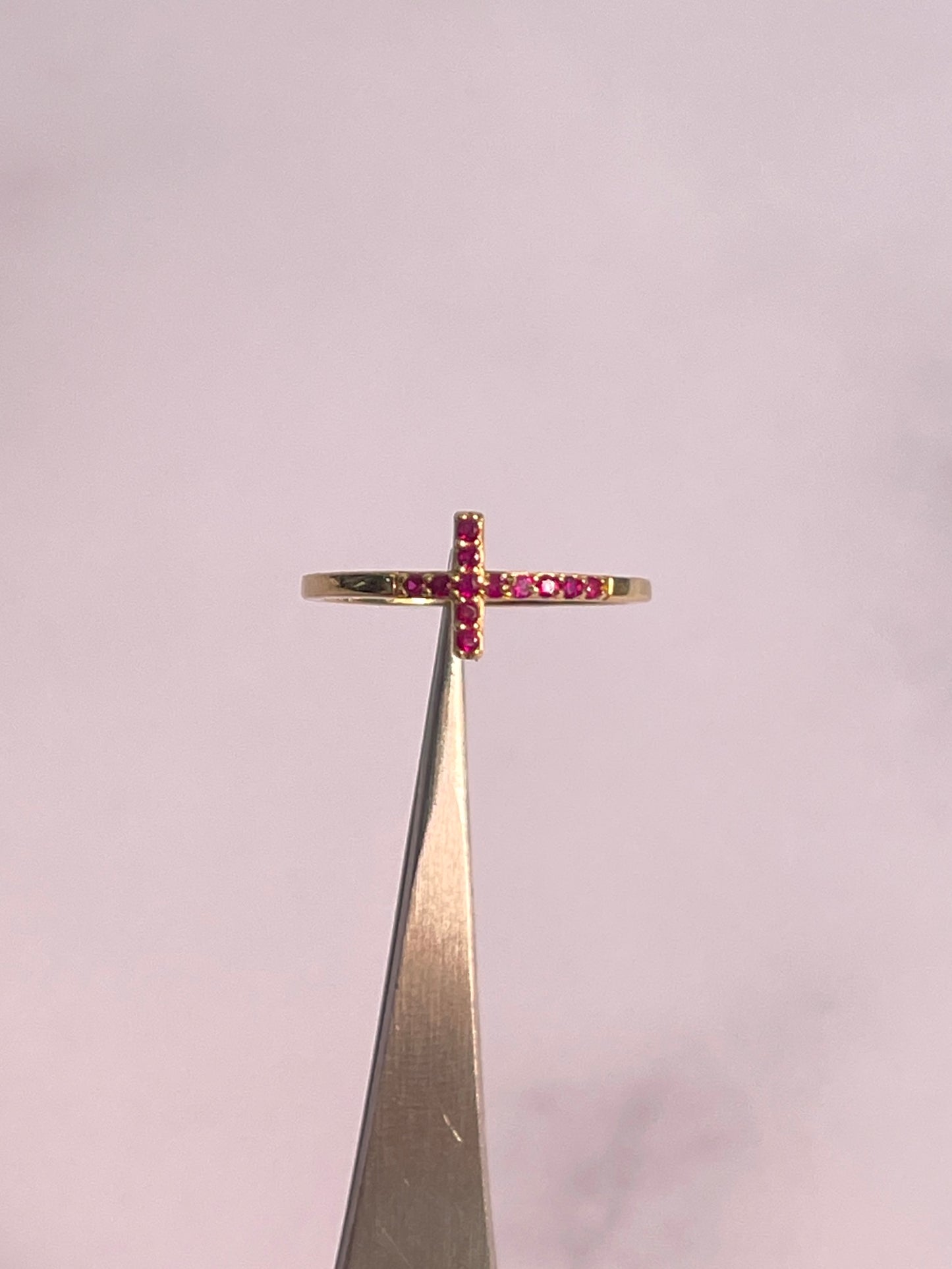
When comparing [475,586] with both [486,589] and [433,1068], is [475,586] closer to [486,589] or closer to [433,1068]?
[486,589]

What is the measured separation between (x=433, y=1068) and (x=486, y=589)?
24 centimetres

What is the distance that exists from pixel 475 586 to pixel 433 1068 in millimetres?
239

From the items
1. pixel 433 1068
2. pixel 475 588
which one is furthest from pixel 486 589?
pixel 433 1068

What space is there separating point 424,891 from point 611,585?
18cm

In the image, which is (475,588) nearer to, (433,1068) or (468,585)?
(468,585)

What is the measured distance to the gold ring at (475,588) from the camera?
0.70 metres

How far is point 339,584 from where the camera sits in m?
0.69

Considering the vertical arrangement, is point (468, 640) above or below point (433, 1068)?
above

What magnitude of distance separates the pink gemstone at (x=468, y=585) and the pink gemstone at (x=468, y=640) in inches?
0.6

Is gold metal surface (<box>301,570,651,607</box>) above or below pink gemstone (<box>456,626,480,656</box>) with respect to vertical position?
above

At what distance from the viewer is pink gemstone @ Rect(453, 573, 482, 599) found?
71 cm

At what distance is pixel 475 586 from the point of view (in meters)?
0.71

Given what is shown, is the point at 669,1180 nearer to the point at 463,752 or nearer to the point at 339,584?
the point at 463,752

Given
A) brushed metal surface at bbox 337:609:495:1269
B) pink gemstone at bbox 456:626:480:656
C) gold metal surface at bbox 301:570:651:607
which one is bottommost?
brushed metal surface at bbox 337:609:495:1269
